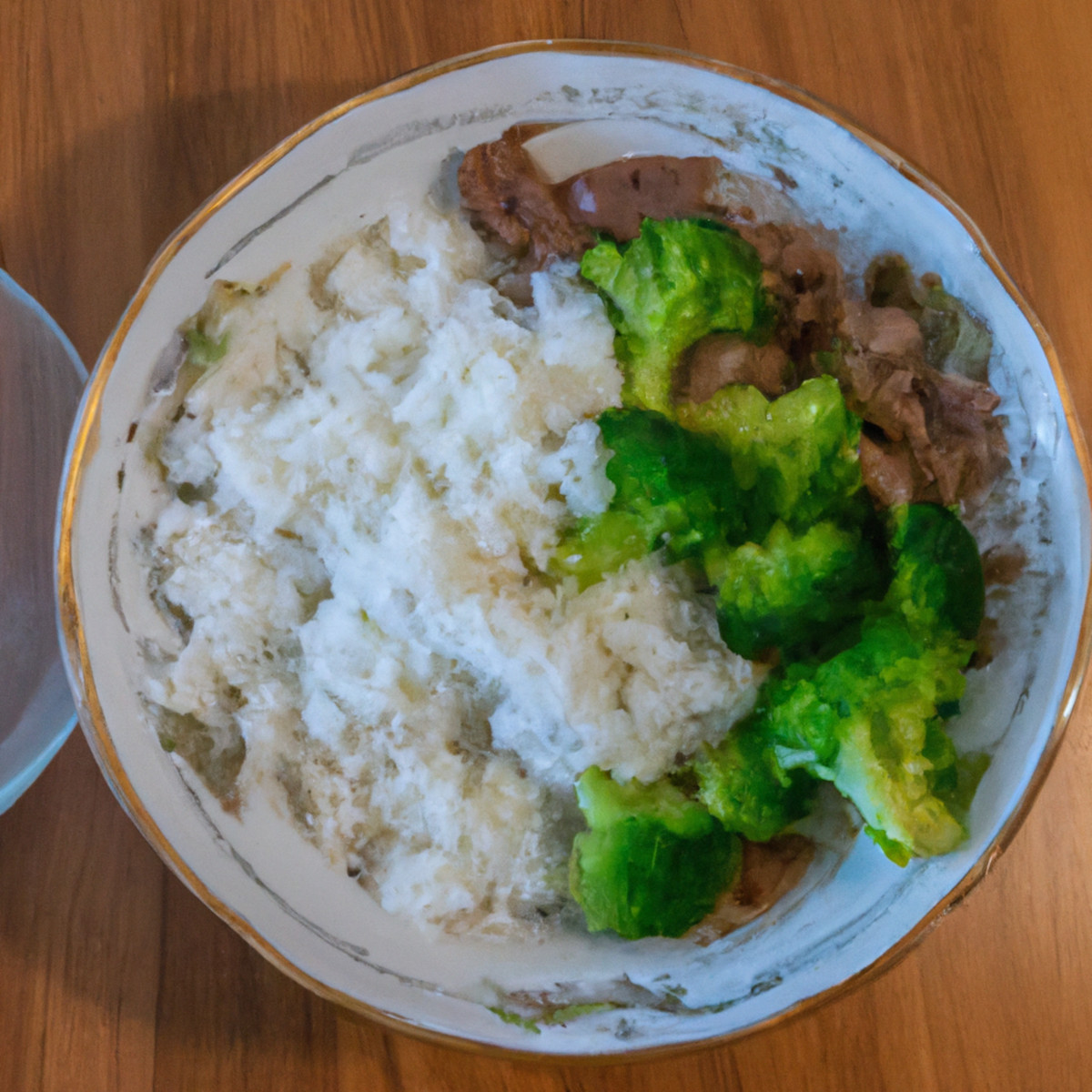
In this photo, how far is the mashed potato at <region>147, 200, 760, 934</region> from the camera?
1038mm

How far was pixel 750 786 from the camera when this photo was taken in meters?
1.03

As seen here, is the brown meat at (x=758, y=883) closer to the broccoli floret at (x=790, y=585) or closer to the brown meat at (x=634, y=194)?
the broccoli floret at (x=790, y=585)

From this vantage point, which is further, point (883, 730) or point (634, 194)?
point (634, 194)

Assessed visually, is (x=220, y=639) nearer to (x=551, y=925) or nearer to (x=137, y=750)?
(x=137, y=750)

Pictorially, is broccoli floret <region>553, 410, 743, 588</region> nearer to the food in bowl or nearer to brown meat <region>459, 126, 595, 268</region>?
the food in bowl

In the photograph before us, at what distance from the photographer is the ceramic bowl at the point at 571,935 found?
3.35 ft

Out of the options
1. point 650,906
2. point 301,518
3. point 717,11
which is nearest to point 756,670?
point 650,906

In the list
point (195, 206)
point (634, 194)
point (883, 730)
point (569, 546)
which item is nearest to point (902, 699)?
point (883, 730)

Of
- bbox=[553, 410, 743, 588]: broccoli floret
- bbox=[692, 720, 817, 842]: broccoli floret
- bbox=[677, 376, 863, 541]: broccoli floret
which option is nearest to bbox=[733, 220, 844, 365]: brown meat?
bbox=[677, 376, 863, 541]: broccoli floret

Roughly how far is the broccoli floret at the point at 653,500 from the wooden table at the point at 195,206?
0.66 meters

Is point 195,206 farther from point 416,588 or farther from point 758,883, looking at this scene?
point 758,883

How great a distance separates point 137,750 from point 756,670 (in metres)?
0.81

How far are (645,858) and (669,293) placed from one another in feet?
2.31

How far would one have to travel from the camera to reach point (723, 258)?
3.47ft
